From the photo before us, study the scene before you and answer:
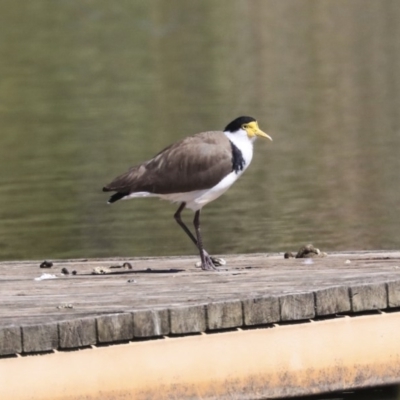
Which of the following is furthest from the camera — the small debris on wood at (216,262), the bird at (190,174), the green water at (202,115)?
the green water at (202,115)

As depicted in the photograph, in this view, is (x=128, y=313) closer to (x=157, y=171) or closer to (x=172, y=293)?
(x=172, y=293)

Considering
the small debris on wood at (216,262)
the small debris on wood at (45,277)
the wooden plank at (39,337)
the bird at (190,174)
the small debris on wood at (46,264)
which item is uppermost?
the bird at (190,174)

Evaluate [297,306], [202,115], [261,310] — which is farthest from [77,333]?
[202,115]

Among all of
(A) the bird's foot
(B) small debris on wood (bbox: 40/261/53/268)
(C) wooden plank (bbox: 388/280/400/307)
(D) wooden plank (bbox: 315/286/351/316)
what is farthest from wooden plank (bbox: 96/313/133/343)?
(B) small debris on wood (bbox: 40/261/53/268)

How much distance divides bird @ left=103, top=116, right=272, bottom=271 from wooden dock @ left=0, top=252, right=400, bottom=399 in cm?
54

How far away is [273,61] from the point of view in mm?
35125

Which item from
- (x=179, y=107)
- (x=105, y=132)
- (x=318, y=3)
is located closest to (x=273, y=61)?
(x=179, y=107)

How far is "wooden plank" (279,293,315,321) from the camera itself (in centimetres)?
738

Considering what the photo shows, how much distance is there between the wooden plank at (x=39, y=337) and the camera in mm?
6820

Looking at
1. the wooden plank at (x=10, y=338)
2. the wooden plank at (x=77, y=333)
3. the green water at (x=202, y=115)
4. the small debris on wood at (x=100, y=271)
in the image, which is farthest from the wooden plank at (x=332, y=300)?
the green water at (x=202, y=115)

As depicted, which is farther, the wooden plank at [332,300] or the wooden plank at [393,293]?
the wooden plank at [393,293]

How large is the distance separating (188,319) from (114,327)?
0.43 m

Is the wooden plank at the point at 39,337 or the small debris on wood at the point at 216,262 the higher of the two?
the small debris on wood at the point at 216,262

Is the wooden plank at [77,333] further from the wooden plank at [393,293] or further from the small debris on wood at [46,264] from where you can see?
the small debris on wood at [46,264]
